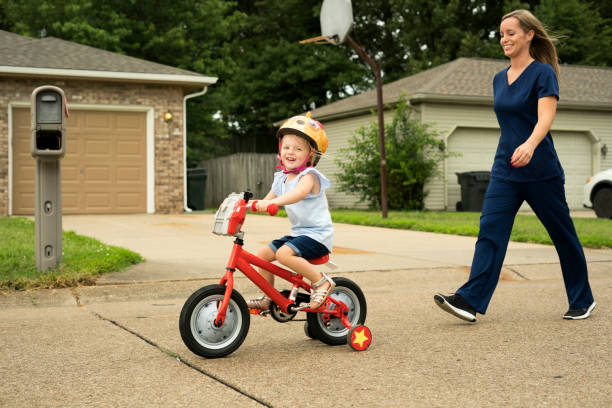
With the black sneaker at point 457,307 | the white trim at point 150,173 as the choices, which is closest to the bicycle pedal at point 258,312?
the black sneaker at point 457,307

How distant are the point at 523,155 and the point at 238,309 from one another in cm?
204

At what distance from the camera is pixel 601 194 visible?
15.8 m

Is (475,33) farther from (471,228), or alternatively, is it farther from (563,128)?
(471,228)

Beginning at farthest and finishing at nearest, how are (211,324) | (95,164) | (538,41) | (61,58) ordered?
(61,58) → (95,164) → (538,41) → (211,324)

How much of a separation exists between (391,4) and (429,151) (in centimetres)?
1941

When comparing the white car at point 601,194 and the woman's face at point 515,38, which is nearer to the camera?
the woman's face at point 515,38

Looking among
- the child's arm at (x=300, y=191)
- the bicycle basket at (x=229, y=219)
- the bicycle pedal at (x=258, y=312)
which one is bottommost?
the bicycle pedal at (x=258, y=312)

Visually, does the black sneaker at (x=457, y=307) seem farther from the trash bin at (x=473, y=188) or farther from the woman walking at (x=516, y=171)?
the trash bin at (x=473, y=188)

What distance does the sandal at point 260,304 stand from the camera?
13.7ft

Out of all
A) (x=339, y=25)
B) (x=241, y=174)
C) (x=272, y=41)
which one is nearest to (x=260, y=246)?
(x=339, y=25)

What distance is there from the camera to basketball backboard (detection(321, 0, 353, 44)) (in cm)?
1334

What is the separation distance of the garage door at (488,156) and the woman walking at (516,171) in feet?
48.4

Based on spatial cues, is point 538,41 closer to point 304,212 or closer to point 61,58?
point 304,212

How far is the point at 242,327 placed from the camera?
4.00 m
